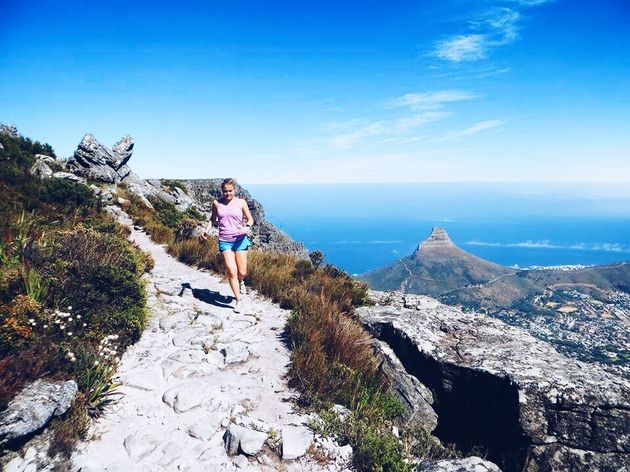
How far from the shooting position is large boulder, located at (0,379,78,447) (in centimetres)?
359

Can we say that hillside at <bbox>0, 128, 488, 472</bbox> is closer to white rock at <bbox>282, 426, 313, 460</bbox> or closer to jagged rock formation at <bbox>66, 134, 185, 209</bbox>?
white rock at <bbox>282, 426, 313, 460</bbox>

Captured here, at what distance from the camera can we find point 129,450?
4.08 m

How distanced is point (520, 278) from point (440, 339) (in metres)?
145

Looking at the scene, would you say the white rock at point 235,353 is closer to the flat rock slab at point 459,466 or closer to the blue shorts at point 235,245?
the blue shorts at point 235,245

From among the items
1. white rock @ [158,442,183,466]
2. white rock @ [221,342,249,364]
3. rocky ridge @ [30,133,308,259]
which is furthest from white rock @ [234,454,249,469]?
rocky ridge @ [30,133,308,259]

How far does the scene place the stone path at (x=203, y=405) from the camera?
4078 millimetres

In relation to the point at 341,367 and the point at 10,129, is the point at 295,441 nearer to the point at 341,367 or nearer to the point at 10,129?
the point at 341,367

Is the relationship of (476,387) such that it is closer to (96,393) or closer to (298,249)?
(96,393)

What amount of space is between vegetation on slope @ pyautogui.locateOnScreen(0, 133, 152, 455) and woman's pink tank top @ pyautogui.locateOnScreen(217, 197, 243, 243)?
2145mm

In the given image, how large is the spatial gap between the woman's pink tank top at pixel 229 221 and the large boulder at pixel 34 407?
4234 millimetres

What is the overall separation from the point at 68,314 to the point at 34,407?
5.55 feet

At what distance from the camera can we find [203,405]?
16.3ft

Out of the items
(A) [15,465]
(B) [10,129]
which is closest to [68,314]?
(A) [15,465]

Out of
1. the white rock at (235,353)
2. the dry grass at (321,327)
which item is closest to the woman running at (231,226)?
the dry grass at (321,327)
